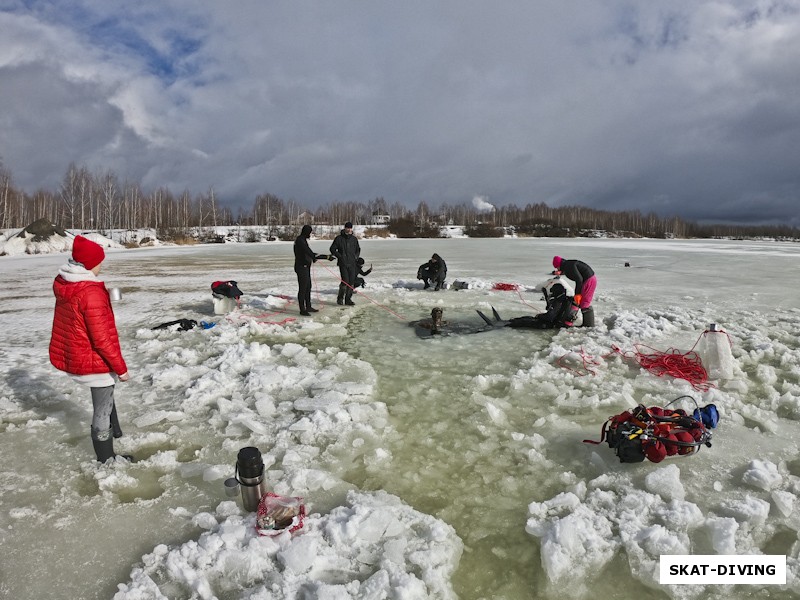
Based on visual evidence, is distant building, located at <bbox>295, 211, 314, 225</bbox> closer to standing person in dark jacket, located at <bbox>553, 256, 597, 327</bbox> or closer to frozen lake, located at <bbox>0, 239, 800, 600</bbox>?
frozen lake, located at <bbox>0, 239, 800, 600</bbox>

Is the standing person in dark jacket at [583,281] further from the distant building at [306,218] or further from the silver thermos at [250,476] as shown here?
the distant building at [306,218]

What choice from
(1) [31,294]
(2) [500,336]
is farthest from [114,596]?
(1) [31,294]

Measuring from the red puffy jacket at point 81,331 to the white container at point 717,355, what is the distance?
5909mm

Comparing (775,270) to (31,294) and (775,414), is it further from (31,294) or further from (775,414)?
(31,294)

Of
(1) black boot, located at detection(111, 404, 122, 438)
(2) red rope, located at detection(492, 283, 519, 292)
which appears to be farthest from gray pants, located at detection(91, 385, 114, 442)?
(2) red rope, located at detection(492, 283, 519, 292)

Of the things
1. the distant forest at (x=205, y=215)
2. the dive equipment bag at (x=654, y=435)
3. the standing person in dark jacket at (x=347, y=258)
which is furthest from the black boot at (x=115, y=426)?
the distant forest at (x=205, y=215)

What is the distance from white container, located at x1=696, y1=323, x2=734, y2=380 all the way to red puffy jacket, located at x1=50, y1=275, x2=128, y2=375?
5.91 meters

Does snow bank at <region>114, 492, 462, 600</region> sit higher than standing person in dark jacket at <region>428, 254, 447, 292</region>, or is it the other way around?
standing person in dark jacket at <region>428, 254, 447, 292</region>

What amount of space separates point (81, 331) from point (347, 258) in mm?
6375

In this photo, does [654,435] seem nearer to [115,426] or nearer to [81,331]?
[81,331]

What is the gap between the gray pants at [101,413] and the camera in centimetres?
323

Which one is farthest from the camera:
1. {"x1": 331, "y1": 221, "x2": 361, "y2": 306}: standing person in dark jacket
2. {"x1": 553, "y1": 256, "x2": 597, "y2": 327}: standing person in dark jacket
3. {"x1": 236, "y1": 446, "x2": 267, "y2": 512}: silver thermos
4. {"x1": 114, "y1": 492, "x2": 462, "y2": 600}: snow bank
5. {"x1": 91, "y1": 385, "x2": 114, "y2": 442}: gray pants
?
{"x1": 331, "y1": 221, "x2": 361, "y2": 306}: standing person in dark jacket

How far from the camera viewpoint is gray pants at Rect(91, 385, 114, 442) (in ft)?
10.6

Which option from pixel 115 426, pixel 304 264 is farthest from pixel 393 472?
pixel 304 264
